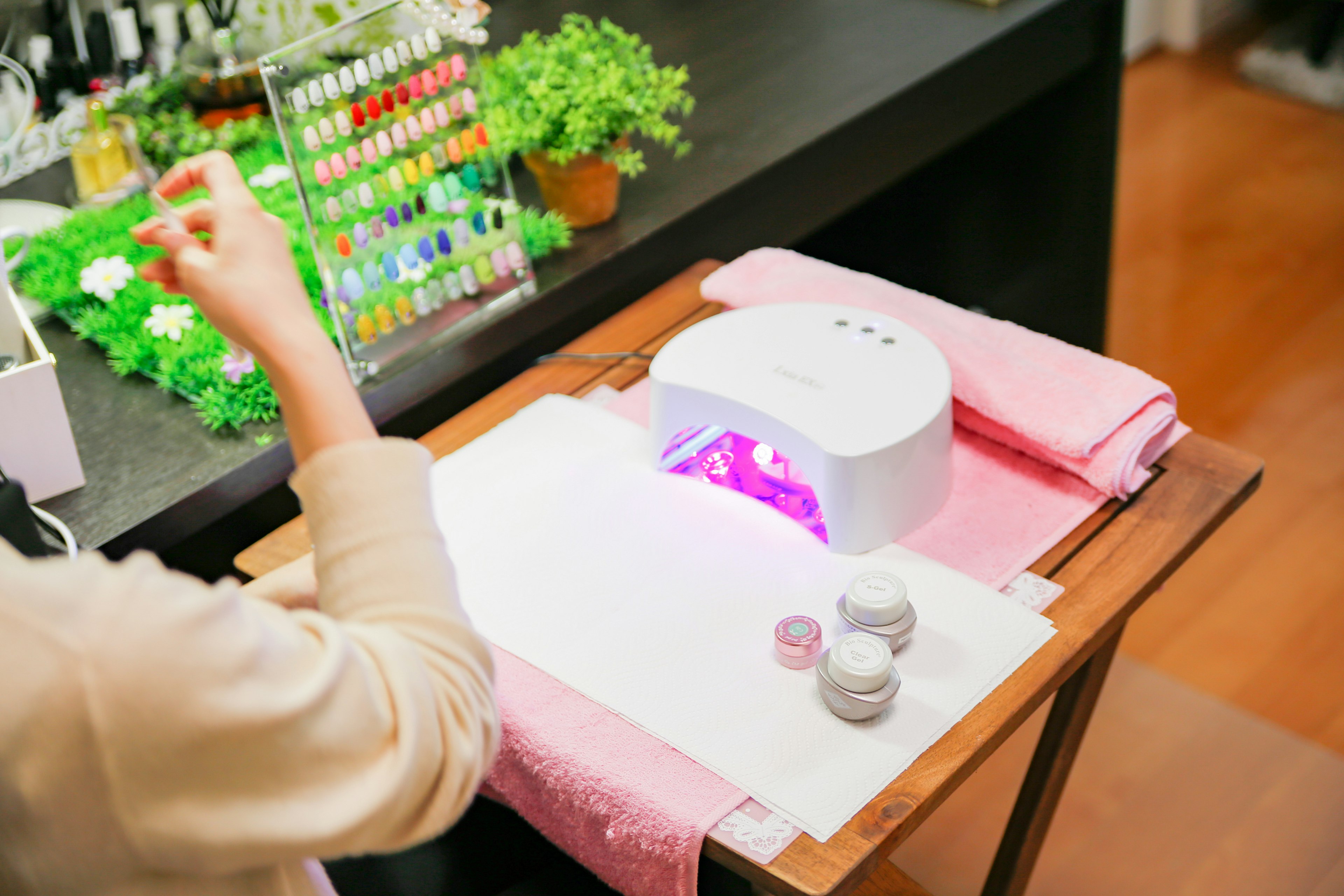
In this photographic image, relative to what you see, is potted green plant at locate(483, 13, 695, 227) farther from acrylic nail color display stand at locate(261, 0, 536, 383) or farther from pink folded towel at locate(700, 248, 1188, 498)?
pink folded towel at locate(700, 248, 1188, 498)

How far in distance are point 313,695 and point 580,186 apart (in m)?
0.98

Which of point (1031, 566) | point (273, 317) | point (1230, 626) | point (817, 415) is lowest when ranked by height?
point (1230, 626)

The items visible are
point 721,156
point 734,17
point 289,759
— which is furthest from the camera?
point 734,17

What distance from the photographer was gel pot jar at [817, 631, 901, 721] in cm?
84

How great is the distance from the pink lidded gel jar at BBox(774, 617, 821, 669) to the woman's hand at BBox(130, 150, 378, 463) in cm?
40

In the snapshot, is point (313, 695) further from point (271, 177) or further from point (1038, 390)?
point (271, 177)

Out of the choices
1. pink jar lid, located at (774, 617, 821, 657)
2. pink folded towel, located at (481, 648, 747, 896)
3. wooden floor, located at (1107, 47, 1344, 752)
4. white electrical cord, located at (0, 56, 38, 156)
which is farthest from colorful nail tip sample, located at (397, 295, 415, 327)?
wooden floor, located at (1107, 47, 1344, 752)

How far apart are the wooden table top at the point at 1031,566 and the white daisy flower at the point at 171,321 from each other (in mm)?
299

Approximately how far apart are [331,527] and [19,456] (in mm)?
649

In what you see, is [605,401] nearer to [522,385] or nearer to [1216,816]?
[522,385]

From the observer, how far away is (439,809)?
1.87 ft

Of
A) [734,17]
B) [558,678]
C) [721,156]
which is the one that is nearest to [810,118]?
[721,156]

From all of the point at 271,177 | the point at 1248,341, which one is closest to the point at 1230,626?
the point at 1248,341

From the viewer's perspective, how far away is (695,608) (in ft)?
3.18
